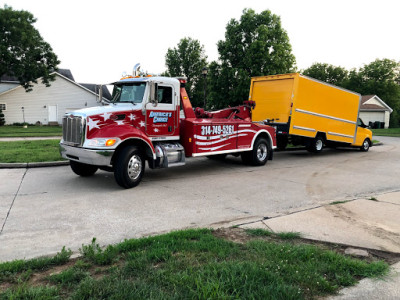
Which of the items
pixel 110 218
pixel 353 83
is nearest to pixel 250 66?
pixel 110 218

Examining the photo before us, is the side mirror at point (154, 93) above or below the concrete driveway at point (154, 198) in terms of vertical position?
above

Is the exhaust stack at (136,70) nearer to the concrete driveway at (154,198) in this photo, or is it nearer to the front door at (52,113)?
the concrete driveway at (154,198)

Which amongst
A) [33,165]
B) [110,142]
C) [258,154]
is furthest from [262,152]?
[33,165]

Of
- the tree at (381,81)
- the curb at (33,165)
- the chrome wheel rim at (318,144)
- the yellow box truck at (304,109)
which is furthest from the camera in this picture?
the tree at (381,81)

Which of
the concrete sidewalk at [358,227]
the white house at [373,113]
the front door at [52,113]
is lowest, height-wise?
the concrete sidewalk at [358,227]

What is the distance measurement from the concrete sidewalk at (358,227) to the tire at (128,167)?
3558 mm

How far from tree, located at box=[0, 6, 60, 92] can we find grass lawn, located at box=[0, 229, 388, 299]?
113 feet

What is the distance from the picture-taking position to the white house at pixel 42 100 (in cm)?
3694

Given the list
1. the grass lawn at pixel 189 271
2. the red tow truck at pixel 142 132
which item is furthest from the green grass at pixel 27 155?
the grass lawn at pixel 189 271

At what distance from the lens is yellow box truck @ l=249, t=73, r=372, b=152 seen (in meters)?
12.7

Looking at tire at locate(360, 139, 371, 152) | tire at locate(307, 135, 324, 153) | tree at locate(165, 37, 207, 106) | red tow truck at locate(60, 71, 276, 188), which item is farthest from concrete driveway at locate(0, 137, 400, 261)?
tree at locate(165, 37, 207, 106)

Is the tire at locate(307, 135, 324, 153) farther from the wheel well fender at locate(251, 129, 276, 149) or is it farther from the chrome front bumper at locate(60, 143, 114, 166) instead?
the chrome front bumper at locate(60, 143, 114, 166)

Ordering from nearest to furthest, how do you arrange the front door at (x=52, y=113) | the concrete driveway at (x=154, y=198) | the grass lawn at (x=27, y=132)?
1. the concrete driveway at (x=154, y=198)
2. the grass lawn at (x=27, y=132)
3. the front door at (x=52, y=113)

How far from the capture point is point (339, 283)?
3.08m
